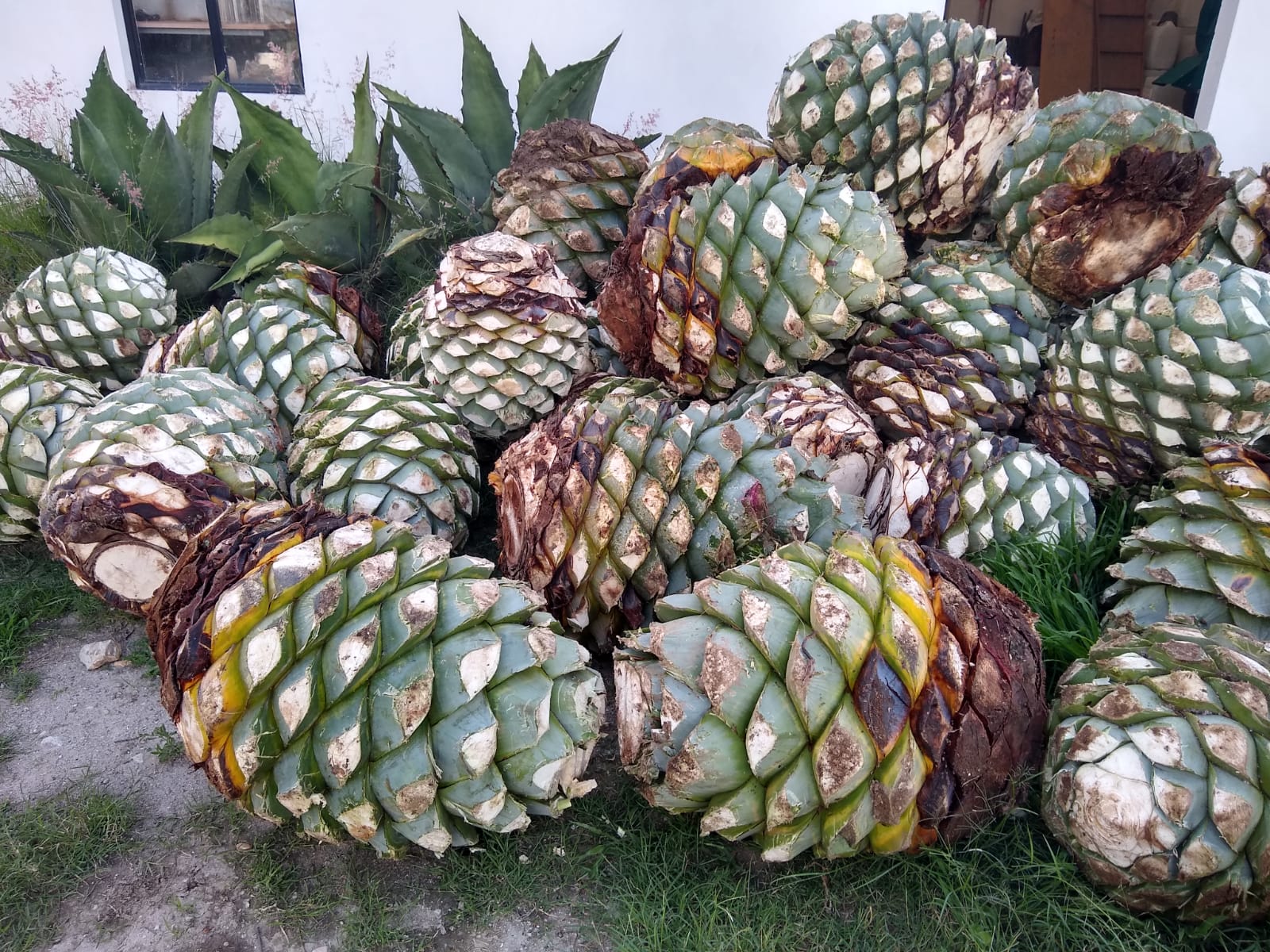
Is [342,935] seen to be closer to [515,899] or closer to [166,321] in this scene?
[515,899]

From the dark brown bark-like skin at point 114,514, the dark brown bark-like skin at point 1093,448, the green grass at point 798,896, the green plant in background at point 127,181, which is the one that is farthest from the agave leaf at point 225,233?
the dark brown bark-like skin at point 1093,448

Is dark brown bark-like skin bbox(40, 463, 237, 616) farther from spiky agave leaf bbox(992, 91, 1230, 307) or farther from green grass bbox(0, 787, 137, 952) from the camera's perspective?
spiky agave leaf bbox(992, 91, 1230, 307)

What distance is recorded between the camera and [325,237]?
110 inches

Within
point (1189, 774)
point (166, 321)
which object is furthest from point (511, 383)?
point (1189, 774)

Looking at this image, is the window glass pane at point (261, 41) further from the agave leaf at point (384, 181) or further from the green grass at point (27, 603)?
the green grass at point (27, 603)

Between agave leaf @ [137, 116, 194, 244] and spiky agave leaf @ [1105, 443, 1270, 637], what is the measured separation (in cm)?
313

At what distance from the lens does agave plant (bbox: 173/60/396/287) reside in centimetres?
277

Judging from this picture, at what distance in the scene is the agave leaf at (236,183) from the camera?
3.00m

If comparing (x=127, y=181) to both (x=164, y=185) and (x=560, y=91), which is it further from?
(x=560, y=91)

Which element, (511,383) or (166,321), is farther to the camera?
(166,321)

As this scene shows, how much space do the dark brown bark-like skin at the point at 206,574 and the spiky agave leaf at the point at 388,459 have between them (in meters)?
0.32

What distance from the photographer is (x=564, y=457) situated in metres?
1.59

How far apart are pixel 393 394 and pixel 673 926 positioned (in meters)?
1.26

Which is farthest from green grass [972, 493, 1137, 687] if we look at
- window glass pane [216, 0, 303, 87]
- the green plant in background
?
window glass pane [216, 0, 303, 87]
